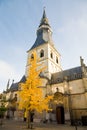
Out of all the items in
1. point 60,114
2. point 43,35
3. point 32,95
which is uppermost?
point 43,35

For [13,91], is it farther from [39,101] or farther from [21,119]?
[39,101]

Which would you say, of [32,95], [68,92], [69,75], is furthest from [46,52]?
[32,95]

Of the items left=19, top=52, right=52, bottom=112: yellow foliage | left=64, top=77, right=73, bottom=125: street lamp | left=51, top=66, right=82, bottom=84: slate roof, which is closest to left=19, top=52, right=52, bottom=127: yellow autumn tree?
left=19, top=52, right=52, bottom=112: yellow foliage

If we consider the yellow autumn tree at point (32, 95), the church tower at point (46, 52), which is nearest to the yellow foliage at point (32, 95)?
the yellow autumn tree at point (32, 95)

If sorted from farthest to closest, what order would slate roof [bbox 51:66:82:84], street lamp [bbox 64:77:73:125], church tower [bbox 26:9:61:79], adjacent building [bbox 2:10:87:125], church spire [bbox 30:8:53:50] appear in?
church spire [bbox 30:8:53:50]
church tower [bbox 26:9:61:79]
slate roof [bbox 51:66:82:84]
street lamp [bbox 64:77:73:125]
adjacent building [bbox 2:10:87:125]

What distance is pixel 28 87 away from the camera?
1805cm

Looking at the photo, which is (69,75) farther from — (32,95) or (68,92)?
(32,95)

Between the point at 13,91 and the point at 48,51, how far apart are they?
1678 cm

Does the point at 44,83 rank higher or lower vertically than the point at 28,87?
higher

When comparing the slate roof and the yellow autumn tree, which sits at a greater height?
the slate roof

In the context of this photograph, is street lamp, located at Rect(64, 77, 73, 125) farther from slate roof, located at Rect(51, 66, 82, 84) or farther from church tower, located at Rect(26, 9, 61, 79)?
church tower, located at Rect(26, 9, 61, 79)

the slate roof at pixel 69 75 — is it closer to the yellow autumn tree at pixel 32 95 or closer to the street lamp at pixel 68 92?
the street lamp at pixel 68 92

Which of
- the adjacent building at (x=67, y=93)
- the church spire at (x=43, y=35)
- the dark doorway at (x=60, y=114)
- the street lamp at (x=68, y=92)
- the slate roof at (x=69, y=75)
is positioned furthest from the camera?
the church spire at (x=43, y=35)

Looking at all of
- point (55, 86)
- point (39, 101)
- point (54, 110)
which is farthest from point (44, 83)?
point (39, 101)
